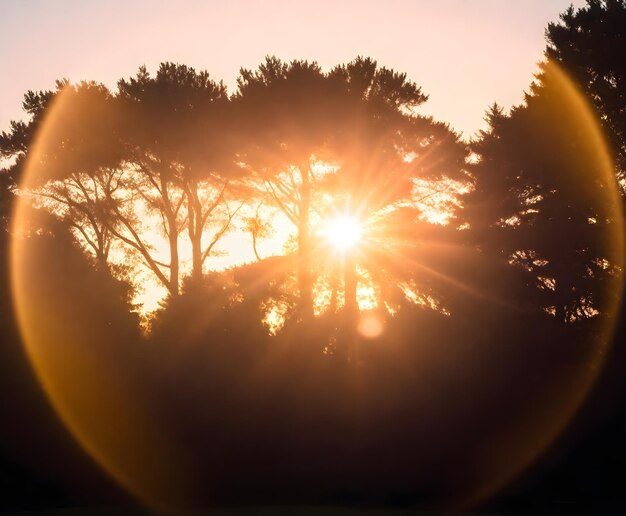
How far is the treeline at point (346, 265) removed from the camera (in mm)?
28484

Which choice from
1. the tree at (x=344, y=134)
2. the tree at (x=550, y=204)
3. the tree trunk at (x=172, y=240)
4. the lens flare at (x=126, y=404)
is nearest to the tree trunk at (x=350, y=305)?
the tree at (x=344, y=134)

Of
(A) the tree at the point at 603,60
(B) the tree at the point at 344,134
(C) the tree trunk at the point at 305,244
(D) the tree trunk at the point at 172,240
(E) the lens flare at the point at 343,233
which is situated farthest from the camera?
(D) the tree trunk at the point at 172,240

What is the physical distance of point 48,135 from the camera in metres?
40.8

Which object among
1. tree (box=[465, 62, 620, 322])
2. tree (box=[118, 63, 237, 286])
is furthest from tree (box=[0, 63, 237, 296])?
tree (box=[465, 62, 620, 322])

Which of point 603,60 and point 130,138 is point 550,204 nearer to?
point 603,60

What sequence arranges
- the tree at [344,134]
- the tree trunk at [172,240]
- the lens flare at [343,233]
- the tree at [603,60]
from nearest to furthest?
the tree at [603,60]
the tree at [344,134]
the lens flare at [343,233]
the tree trunk at [172,240]

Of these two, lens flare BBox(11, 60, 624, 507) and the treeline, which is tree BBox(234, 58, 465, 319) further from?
lens flare BBox(11, 60, 624, 507)

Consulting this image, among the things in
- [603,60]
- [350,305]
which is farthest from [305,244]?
[603,60]

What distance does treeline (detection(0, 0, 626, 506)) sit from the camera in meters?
28.5

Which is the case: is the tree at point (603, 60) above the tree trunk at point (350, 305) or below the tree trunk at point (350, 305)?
above

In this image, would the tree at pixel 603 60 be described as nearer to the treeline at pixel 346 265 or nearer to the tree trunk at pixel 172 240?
the treeline at pixel 346 265

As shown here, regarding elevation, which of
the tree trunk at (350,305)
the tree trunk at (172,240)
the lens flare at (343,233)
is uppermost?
the tree trunk at (172,240)

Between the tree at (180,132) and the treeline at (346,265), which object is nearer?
the treeline at (346,265)

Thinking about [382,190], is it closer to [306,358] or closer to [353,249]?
[353,249]
